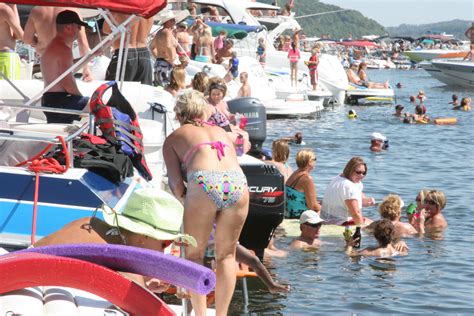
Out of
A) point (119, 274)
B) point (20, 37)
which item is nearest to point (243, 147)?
point (20, 37)

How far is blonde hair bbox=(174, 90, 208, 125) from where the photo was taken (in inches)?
255

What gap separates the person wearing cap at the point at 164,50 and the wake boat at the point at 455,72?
2854 centimetres

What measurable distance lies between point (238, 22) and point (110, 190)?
27.9 meters

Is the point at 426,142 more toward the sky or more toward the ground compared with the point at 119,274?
more toward the ground

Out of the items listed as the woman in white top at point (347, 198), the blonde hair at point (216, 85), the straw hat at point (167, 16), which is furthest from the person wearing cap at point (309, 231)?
the straw hat at point (167, 16)

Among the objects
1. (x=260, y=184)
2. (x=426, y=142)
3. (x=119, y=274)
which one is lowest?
(x=426, y=142)

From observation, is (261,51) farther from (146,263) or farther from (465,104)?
(146,263)

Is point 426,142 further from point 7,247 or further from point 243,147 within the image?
point 7,247

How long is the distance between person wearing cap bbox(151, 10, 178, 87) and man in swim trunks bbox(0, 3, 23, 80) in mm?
4365

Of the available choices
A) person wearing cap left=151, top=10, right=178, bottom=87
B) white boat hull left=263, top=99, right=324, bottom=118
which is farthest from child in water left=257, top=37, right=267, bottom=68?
person wearing cap left=151, top=10, right=178, bottom=87

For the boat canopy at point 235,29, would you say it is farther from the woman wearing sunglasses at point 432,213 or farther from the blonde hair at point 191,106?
the blonde hair at point 191,106

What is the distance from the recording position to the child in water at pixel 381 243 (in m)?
10.8

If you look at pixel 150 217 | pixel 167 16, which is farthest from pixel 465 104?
pixel 150 217

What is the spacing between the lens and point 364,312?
904cm
